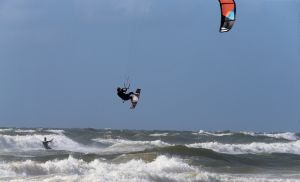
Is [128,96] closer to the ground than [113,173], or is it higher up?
higher up

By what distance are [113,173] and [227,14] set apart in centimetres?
447

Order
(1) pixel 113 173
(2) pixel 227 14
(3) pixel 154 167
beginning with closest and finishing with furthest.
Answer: (2) pixel 227 14
(1) pixel 113 173
(3) pixel 154 167

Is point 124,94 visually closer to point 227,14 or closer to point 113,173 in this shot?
point 113,173

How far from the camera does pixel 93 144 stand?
1358 inches

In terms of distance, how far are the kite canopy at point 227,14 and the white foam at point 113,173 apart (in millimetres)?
4044

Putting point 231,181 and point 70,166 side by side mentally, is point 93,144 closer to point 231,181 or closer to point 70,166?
point 70,166

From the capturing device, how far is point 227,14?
35.6 feet

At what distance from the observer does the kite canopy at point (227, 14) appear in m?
10.6

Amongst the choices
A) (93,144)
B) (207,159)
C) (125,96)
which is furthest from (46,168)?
(93,144)

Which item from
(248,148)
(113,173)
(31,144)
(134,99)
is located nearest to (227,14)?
(134,99)

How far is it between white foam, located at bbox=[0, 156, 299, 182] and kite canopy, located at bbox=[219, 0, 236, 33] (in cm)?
404

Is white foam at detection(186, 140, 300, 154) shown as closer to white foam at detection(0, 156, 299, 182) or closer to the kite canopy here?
white foam at detection(0, 156, 299, 182)

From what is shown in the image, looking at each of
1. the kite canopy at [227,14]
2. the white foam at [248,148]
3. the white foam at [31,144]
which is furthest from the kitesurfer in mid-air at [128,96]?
the white foam at [31,144]

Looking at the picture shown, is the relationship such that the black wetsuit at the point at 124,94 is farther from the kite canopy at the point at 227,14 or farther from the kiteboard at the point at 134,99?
the kite canopy at the point at 227,14
